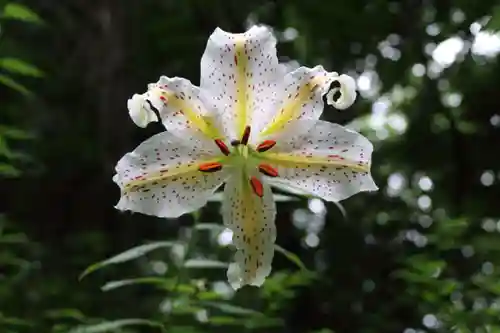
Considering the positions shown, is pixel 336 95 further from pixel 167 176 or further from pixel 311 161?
pixel 167 176

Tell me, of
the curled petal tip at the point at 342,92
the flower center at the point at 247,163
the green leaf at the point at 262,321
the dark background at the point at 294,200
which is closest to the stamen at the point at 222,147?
the flower center at the point at 247,163

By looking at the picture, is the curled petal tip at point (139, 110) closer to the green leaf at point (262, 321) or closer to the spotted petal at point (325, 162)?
the spotted petal at point (325, 162)

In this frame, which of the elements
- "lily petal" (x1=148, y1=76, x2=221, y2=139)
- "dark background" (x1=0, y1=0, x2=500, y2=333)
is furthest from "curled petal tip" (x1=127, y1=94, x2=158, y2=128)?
"dark background" (x1=0, y1=0, x2=500, y2=333)

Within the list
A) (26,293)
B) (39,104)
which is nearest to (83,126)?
(39,104)

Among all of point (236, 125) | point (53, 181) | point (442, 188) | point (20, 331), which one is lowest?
point (20, 331)

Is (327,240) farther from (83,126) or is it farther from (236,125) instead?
(236,125)

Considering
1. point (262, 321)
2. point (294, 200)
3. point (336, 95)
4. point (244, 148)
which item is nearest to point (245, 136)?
point (244, 148)
